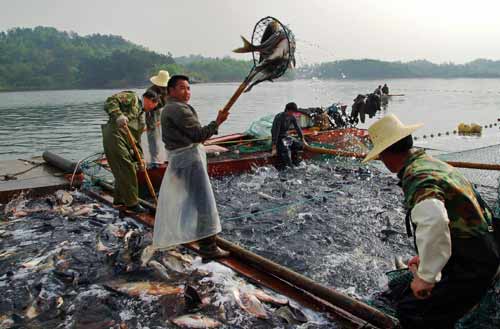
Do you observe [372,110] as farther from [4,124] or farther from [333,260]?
[4,124]

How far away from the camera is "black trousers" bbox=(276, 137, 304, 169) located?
12.5 metres

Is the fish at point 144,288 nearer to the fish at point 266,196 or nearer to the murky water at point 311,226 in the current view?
the murky water at point 311,226

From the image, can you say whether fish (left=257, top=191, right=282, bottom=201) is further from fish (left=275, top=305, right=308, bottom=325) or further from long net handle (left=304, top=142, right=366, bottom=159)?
fish (left=275, top=305, right=308, bottom=325)

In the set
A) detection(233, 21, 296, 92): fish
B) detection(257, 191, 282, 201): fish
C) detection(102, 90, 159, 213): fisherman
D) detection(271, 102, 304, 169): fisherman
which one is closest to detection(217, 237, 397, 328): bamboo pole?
detection(233, 21, 296, 92): fish

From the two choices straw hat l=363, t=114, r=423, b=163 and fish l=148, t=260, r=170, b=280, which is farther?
fish l=148, t=260, r=170, b=280

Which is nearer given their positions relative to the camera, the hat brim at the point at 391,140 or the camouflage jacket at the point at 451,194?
the camouflage jacket at the point at 451,194

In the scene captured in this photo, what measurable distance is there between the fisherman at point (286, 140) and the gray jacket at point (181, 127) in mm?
6685

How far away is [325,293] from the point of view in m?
4.60

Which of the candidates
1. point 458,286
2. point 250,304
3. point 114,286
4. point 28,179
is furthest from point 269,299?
point 28,179

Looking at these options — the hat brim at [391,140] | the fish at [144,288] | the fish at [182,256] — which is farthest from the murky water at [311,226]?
the hat brim at [391,140]

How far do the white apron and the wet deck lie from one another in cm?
540

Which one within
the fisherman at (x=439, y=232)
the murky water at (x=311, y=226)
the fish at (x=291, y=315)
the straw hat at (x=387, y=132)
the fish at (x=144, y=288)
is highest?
the straw hat at (x=387, y=132)

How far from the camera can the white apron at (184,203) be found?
5.62m

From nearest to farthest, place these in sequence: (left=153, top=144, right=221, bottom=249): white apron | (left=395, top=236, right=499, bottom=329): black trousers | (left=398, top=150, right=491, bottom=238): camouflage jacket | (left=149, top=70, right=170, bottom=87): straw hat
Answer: (left=398, top=150, right=491, bottom=238): camouflage jacket < (left=395, top=236, right=499, bottom=329): black trousers < (left=153, top=144, right=221, bottom=249): white apron < (left=149, top=70, right=170, bottom=87): straw hat
